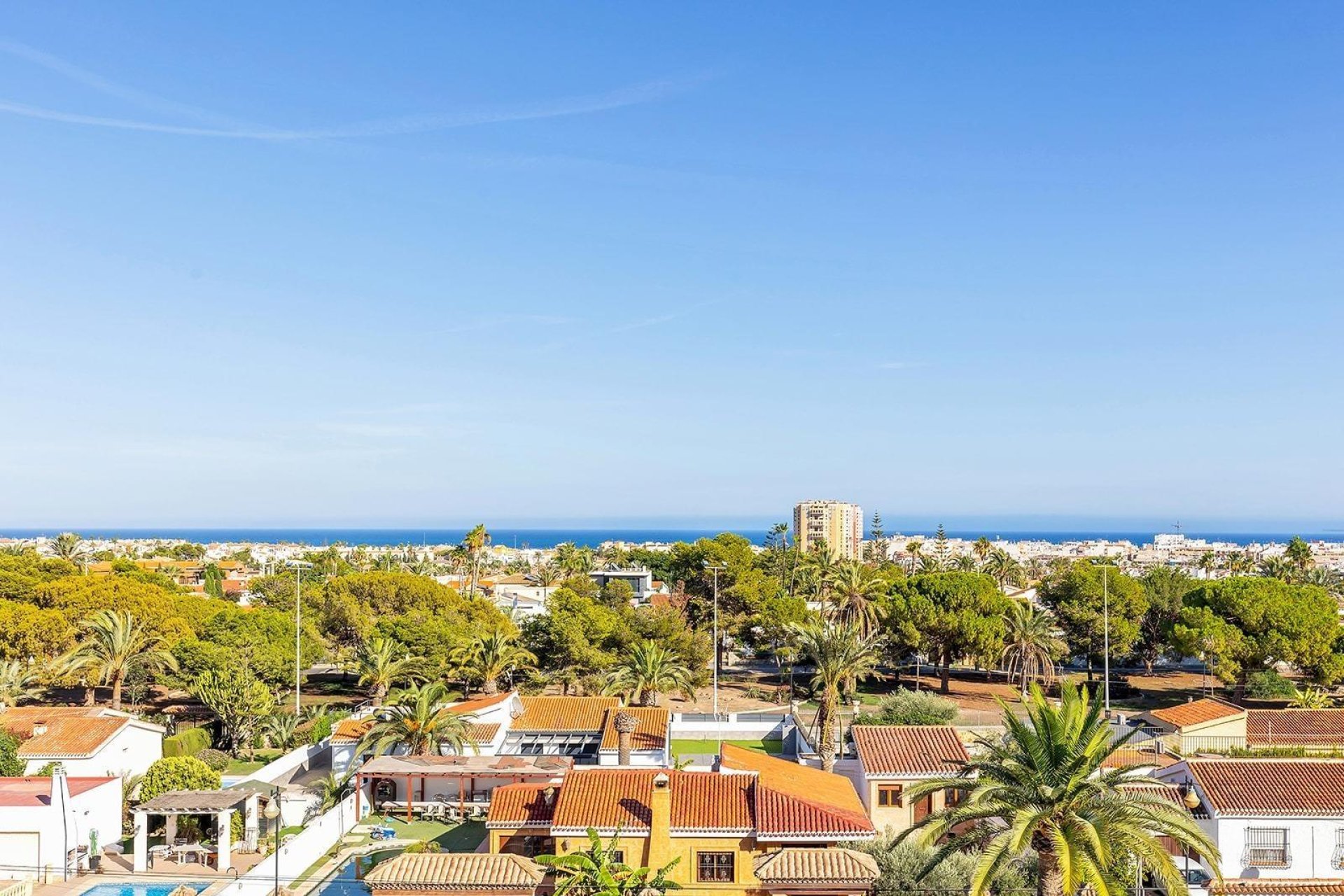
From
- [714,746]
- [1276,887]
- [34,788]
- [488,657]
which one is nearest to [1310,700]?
[1276,887]

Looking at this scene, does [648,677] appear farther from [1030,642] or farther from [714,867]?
[714,867]

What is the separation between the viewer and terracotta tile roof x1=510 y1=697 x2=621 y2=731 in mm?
41781

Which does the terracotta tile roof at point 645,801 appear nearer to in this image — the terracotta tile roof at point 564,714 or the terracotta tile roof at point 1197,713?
the terracotta tile roof at point 564,714

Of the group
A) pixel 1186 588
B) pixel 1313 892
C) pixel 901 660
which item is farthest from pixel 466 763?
pixel 1186 588

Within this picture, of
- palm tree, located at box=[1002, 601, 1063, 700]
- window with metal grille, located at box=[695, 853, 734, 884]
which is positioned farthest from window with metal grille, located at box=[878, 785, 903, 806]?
palm tree, located at box=[1002, 601, 1063, 700]

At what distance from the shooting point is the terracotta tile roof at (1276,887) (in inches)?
979

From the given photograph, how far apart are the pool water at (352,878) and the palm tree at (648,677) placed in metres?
19.9

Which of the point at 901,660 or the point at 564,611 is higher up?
the point at 564,611

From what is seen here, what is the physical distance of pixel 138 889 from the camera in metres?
26.6

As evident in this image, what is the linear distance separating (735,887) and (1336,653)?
45712 mm

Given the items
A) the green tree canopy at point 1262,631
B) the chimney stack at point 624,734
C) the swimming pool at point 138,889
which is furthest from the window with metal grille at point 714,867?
the green tree canopy at point 1262,631

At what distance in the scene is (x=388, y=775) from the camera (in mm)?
33531

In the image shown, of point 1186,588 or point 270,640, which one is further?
point 1186,588

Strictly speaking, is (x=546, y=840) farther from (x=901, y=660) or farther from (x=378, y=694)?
(x=901, y=660)
